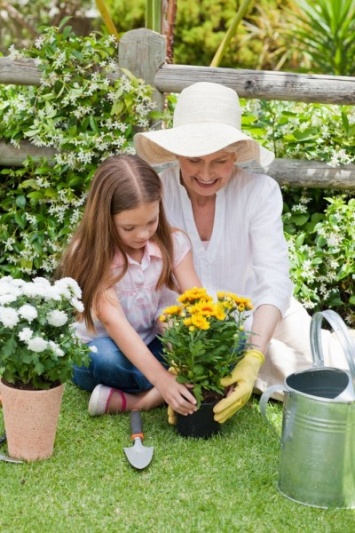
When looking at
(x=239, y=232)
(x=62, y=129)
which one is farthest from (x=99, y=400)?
(x=62, y=129)

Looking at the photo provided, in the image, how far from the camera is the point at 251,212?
2992 millimetres

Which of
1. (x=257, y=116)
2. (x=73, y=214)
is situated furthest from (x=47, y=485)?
(x=257, y=116)

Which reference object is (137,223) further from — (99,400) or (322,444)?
(322,444)

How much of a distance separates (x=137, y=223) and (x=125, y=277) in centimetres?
24

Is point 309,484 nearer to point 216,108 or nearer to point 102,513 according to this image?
point 102,513

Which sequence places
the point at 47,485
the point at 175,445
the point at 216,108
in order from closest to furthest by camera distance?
1. the point at 47,485
2. the point at 175,445
3. the point at 216,108

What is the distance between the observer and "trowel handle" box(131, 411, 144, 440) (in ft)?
8.30

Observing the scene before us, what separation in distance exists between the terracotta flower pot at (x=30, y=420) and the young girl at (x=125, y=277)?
0.30m

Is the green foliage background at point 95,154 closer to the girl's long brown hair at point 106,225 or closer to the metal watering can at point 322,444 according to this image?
the girl's long brown hair at point 106,225

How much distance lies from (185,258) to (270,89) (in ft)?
3.76

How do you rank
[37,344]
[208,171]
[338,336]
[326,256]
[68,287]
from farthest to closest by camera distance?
[326,256], [208,171], [68,287], [37,344], [338,336]

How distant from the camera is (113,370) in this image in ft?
9.35

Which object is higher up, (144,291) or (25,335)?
(25,335)

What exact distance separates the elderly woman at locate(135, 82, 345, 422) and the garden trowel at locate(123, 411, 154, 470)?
1.41ft
